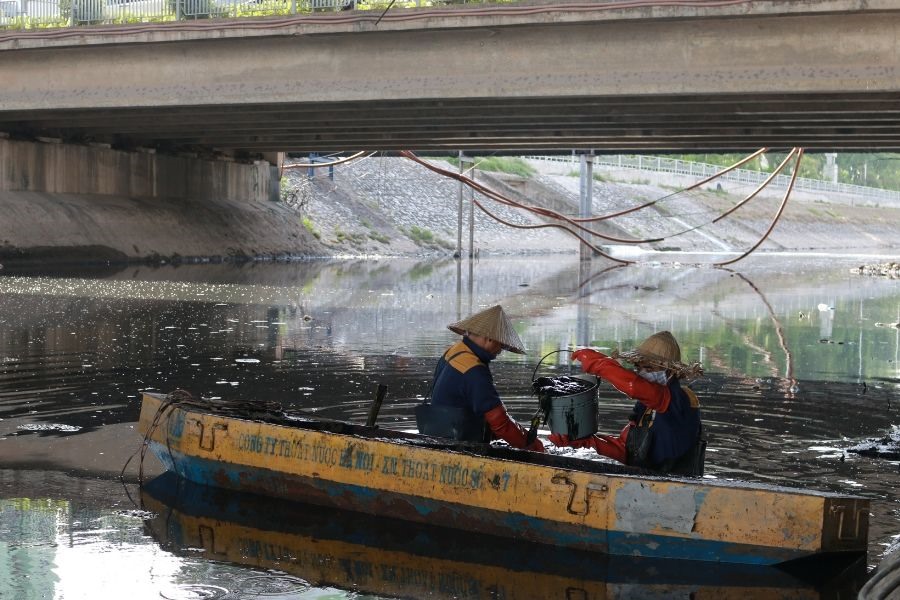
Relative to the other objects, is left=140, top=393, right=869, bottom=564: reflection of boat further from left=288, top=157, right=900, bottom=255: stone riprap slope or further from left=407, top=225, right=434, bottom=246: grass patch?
left=407, top=225, right=434, bottom=246: grass patch

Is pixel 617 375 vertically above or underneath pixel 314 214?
underneath

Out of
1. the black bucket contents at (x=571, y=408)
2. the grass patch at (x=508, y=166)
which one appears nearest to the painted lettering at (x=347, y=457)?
the black bucket contents at (x=571, y=408)

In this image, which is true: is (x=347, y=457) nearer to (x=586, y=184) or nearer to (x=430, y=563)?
(x=430, y=563)

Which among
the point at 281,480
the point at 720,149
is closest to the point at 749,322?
the point at 720,149

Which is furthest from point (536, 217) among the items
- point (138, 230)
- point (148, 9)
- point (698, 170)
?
point (148, 9)

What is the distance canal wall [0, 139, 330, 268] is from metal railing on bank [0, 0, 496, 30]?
24.3 feet

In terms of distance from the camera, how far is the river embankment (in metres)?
37.9

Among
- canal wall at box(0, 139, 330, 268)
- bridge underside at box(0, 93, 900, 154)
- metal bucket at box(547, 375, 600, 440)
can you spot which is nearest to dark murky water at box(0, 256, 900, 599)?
metal bucket at box(547, 375, 600, 440)

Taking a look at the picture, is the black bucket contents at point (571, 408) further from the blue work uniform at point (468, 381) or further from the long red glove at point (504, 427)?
the blue work uniform at point (468, 381)

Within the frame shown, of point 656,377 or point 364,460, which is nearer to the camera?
point 364,460

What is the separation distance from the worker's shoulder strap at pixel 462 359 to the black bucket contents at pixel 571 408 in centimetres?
62

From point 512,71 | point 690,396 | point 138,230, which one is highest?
point 512,71

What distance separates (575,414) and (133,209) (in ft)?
112

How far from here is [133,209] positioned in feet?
135
